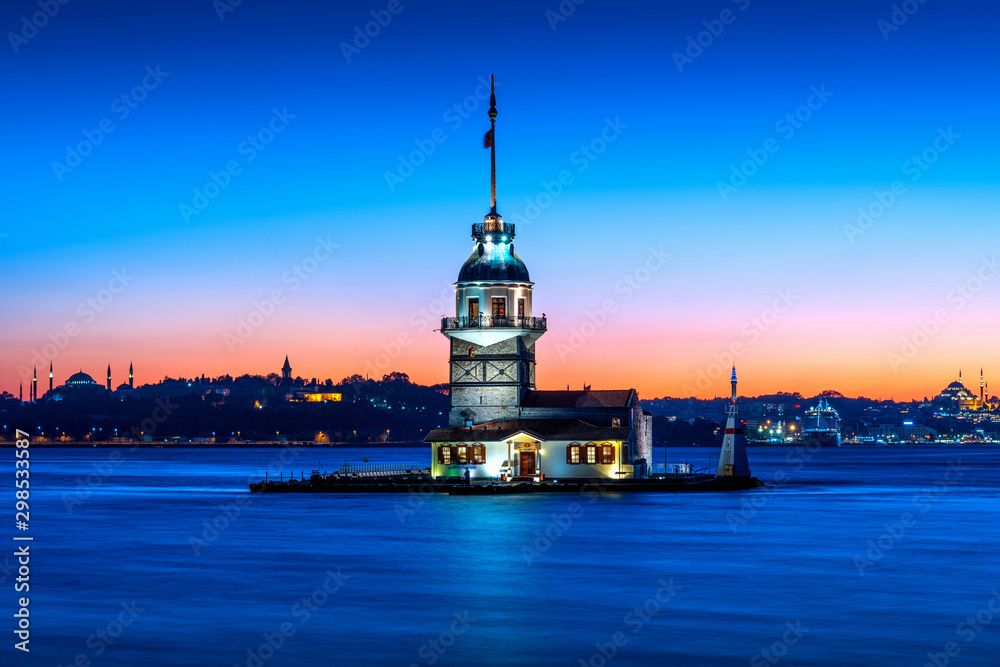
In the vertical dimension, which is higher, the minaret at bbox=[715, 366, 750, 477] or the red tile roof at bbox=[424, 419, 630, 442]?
the red tile roof at bbox=[424, 419, 630, 442]

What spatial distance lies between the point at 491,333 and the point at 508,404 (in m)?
4.26

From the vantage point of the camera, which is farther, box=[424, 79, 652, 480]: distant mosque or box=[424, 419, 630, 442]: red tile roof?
box=[424, 79, 652, 480]: distant mosque

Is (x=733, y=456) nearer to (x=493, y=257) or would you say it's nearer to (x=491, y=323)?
(x=491, y=323)

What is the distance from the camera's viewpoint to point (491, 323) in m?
77.8

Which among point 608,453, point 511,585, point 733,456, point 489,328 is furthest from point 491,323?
point 511,585

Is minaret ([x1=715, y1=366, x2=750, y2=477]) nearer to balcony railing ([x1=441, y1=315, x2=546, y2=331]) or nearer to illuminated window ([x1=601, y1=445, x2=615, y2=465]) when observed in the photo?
illuminated window ([x1=601, y1=445, x2=615, y2=465])

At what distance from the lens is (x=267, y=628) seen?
2791 centimetres

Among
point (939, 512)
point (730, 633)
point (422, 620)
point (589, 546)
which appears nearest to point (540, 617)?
point (422, 620)

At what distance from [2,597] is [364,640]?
418 inches

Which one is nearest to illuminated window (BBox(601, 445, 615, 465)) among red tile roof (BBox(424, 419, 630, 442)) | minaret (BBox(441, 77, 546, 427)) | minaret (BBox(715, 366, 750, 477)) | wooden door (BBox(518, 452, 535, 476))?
red tile roof (BBox(424, 419, 630, 442))

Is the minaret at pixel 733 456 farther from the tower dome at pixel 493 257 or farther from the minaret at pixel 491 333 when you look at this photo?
the tower dome at pixel 493 257

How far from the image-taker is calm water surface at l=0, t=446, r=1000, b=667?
1009 inches

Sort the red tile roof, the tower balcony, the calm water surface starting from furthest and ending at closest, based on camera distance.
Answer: the tower balcony → the red tile roof → the calm water surface

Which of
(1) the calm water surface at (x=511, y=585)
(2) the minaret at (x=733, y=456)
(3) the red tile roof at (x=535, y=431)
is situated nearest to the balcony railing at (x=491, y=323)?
(3) the red tile roof at (x=535, y=431)
